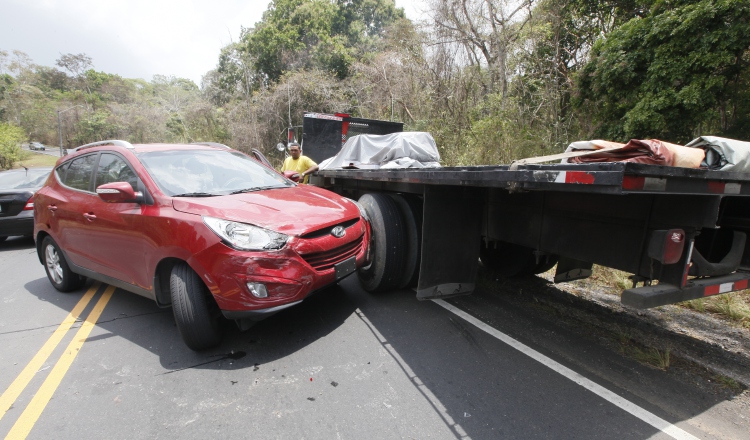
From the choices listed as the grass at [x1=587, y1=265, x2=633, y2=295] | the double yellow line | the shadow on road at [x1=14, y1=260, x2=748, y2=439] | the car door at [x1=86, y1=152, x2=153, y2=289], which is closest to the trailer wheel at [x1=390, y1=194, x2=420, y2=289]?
the shadow on road at [x1=14, y1=260, x2=748, y2=439]

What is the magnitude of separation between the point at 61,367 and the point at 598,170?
419cm

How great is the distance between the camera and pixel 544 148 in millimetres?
9570

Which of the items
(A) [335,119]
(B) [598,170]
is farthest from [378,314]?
(A) [335,119]

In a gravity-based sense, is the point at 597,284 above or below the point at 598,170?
below

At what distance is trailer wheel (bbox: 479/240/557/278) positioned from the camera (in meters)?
4.55

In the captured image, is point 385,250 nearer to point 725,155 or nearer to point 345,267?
point 345,267

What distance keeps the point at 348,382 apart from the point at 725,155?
2.84 metres

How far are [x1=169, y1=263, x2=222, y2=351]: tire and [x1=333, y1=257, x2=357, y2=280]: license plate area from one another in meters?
1.11

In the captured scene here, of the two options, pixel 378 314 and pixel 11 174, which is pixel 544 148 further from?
pixel 11 174

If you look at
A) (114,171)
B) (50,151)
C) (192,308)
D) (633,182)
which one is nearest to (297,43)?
(114,171)

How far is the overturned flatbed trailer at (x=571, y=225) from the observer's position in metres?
2.05

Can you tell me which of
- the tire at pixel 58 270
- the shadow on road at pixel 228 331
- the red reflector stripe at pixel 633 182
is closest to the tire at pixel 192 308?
the shadow on road at pixel 228 331

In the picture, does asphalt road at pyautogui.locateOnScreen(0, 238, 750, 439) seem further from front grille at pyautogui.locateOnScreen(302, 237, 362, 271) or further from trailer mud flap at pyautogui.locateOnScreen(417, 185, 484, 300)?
front grille at pyautogui.locateOnScreen(302, 237, 362, 271)

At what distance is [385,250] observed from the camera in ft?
13.6
